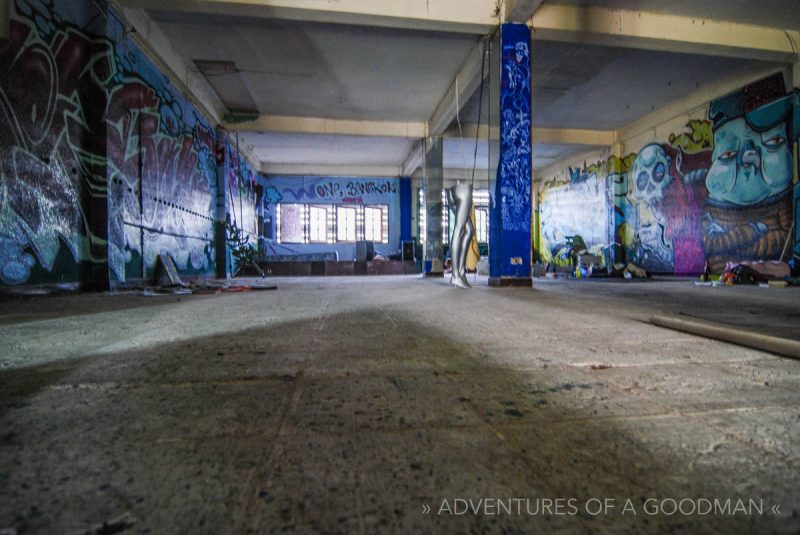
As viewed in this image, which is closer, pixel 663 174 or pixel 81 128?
pixel 81 128

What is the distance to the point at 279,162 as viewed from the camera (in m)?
14.0

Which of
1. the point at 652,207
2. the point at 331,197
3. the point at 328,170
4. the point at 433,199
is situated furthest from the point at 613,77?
the point at 331,197

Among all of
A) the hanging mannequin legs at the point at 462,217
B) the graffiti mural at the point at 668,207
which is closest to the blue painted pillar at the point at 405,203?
the graffiti mural at the point at 668,207

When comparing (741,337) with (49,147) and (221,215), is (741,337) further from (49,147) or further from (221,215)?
(221,215)

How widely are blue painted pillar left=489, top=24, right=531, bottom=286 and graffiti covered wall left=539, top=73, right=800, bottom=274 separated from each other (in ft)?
16.8

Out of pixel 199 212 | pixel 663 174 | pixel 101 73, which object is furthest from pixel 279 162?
pixel 663 174

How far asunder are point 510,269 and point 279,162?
1133 centimetres

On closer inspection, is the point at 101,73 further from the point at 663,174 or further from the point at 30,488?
the point at 663,174

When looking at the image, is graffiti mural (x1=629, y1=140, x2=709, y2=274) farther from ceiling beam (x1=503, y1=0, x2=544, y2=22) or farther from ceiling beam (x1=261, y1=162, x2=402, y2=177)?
ceiling beam (x1=261, y1=162, x2=402, y2=177)

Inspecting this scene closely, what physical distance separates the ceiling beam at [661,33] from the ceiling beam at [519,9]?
0.94 feet

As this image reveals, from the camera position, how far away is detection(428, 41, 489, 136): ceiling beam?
635 centimetres

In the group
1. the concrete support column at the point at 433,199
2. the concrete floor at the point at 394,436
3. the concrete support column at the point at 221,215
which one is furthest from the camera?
the concrete support column at the point at 433,199

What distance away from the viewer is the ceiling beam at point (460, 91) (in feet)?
20.8

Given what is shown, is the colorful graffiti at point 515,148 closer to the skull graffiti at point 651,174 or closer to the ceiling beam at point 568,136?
the ceiling beam at point 568,136
